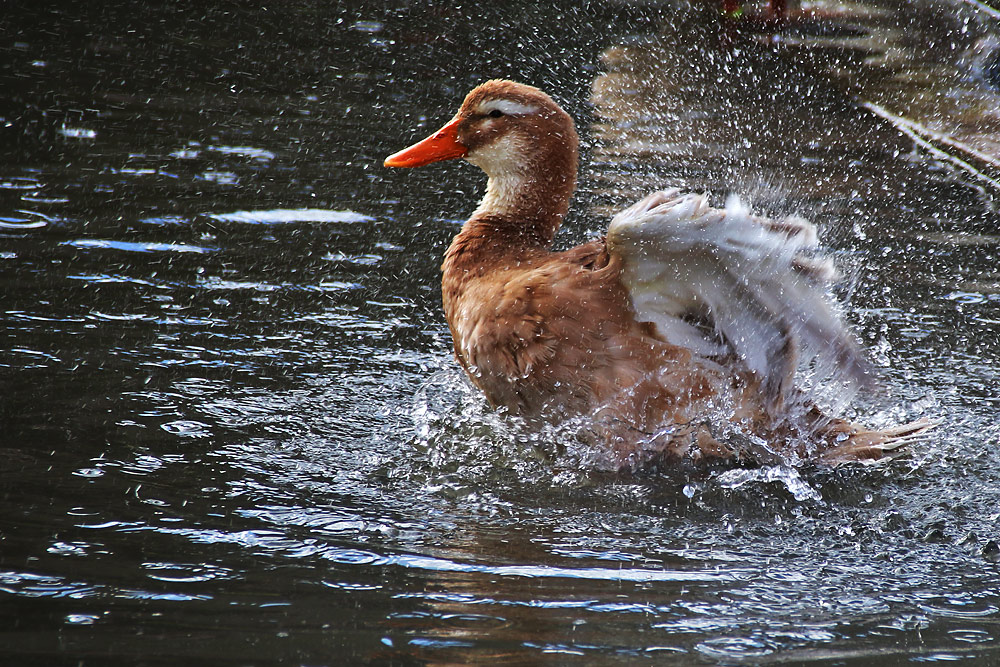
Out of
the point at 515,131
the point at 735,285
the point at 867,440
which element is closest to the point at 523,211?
the point at 515,131

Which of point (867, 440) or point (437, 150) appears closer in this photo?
point (867, 440)

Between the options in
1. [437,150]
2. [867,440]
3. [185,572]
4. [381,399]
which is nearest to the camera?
[185,572]

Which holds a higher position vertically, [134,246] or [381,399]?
[134,246]

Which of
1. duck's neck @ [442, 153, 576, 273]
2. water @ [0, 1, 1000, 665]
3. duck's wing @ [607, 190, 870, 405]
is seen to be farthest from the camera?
duck's neck @ [442, 153, 576, 273]

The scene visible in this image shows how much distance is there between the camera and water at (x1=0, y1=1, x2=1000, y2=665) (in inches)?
115

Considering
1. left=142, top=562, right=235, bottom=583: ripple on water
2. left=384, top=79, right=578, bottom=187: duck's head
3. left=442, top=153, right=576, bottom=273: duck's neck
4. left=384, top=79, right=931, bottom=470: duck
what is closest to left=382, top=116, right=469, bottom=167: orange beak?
left=384, top=79, right=578, bottom=187: duck's head

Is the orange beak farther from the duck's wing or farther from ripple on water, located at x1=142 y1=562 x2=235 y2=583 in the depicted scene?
ripple on water, located at x1=142 y1=562 x2=235 y2=583

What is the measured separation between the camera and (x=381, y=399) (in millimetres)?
4301

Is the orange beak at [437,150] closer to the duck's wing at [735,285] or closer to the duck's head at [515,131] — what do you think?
the duck's head at [515,131]

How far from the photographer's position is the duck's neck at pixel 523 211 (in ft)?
14.1

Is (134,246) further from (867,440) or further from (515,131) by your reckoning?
(867,440)

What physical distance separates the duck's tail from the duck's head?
1392mm

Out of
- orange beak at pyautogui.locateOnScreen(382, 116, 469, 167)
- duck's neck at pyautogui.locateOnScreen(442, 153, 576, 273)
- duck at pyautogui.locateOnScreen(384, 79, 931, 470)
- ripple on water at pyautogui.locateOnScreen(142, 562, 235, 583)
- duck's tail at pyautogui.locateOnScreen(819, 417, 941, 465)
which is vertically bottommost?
ripple on water at pyautogui.locateOnScreen(142, 562, 235, 583)

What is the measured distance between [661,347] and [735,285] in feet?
1.20
